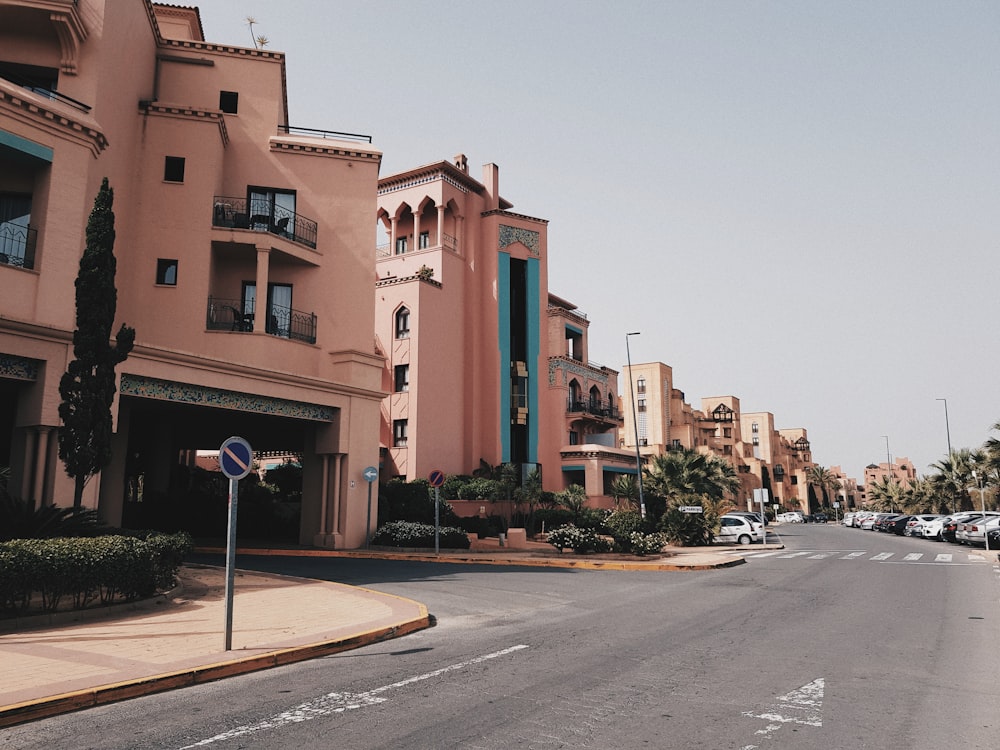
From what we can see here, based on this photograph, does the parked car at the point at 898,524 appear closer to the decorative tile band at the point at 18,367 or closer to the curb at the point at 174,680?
the curb at the point at 174,680

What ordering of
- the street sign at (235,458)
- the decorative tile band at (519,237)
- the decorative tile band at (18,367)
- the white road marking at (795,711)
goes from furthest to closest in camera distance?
the decorative tile band at (519,237) → the decorative tile band at (18,367) → the street sign at (235,458) → the white road marking at (795,711)

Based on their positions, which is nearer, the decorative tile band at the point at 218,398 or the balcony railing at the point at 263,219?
the decorative tile band at the point at 218,398

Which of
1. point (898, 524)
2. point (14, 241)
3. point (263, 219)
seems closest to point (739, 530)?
point (898, 524)

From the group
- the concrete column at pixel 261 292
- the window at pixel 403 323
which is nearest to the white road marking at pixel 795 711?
the concrete column at pixel 261 292

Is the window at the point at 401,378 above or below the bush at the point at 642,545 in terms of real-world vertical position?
above

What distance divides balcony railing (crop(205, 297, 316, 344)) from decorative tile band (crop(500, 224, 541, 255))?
19.5 metres

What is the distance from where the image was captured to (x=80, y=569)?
10828mm

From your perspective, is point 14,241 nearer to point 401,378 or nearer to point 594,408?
point 401,378

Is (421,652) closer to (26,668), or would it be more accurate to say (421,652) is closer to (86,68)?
(26,668)

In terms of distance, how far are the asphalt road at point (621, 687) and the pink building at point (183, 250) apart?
1042 centimetres

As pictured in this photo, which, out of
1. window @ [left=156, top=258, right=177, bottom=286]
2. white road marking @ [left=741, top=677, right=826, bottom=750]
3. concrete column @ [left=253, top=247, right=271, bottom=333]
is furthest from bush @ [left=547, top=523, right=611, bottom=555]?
white road marking @ [left=741, top=677, right=826, bottom=750]

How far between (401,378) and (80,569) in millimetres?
28533

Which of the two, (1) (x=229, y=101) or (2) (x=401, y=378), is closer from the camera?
(1) (x=229, y=101)

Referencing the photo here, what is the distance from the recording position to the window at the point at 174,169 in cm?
2459
